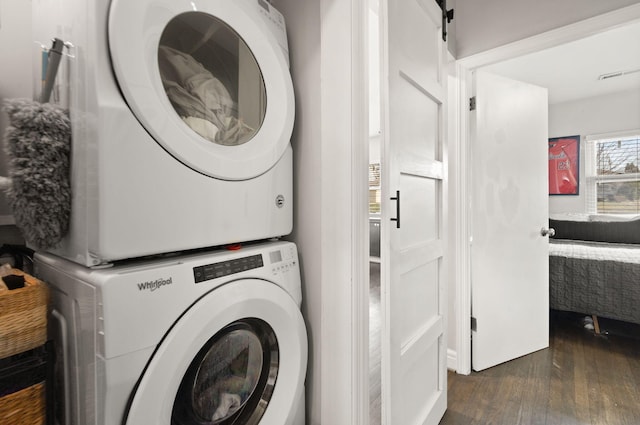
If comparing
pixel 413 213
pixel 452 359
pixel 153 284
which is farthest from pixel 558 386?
pixel 153 284

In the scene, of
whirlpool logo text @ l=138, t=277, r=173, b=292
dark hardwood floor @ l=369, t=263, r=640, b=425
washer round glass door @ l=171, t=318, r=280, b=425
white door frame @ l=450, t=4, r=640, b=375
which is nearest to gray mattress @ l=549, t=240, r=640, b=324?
dark hardwood floor @ l=369, t=263, r=640, b=425

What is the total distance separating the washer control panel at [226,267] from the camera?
2.38 ft

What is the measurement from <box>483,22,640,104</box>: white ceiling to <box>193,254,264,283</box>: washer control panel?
7.96ft

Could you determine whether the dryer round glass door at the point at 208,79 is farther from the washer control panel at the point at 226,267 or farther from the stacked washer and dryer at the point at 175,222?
the washer control panel at the point at 226,267

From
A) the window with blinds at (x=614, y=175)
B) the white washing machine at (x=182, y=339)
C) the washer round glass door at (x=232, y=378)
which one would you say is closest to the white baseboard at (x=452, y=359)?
the white washing machine at (x=182, y=339)

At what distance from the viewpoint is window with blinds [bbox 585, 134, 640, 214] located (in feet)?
12.9

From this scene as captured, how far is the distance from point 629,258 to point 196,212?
3214 mm

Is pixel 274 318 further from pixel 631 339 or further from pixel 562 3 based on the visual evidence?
pixel 631 339

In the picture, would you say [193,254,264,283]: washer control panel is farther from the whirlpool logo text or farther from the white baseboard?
the white baseboard

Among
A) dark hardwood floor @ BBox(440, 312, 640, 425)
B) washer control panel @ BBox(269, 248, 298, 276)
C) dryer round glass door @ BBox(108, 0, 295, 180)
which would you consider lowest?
dark hardwood floor @ BBox(440, 312, 640, 425)

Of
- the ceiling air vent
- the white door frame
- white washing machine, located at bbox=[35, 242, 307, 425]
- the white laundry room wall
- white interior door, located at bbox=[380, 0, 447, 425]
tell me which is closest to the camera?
white washing machine, located at bbox=[35, 242, 307, 425]

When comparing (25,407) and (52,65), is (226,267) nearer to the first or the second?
(25,407)

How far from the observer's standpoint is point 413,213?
128 centimetres

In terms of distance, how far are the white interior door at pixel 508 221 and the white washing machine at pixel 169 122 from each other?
1594mm
